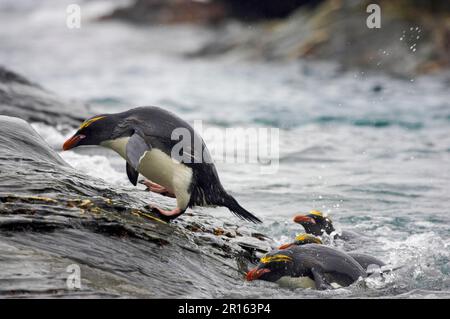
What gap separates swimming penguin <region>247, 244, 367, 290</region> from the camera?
16.2ft

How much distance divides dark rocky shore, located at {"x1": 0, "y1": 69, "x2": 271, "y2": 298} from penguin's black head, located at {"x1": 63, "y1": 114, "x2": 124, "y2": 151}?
239 millimetres

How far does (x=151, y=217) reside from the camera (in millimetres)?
5164

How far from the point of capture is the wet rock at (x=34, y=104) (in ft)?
32.0

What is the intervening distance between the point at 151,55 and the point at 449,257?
63.3 ft

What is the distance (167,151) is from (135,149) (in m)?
0.27

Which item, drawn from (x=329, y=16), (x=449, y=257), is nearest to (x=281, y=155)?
(x=449, y=257)

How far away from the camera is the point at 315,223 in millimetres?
6375

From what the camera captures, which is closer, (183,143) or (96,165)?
(183,143)

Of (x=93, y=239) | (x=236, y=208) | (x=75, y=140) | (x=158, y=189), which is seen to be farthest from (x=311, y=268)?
(x=75, y=140)

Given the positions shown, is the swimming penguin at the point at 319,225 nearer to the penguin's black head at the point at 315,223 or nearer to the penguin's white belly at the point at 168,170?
the penguin's black head at the point at 315,223

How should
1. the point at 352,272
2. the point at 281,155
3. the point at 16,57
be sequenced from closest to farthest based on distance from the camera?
the point at 352,272 → the point at 281,155 → the point at 16,57

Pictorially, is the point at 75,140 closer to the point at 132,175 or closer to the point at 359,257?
the point at 132,175

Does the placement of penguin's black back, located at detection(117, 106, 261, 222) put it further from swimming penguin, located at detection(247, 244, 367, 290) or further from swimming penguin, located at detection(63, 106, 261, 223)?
swimming penguin, located at detection(247, 244, 367, 290)

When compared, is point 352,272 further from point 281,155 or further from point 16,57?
point 16,57
